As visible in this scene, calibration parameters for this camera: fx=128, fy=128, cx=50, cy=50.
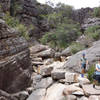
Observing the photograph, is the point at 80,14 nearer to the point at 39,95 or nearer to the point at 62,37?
the point at 62,37

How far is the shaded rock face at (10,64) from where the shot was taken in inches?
247

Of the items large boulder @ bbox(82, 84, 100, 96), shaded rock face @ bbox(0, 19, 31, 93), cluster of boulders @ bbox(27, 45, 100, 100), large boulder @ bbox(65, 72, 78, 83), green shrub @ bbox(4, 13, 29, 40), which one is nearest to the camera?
large boulder @ bbox(82, 84, 100, 96)

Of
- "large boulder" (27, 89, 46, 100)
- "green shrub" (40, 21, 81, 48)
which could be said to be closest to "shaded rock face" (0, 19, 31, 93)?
"large boulder" (27, 89, 46, 100)

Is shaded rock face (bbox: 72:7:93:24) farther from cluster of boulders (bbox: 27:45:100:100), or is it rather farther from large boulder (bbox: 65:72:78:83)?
large boulder (bbox: 65:72:78:83)

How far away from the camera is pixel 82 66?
575cm

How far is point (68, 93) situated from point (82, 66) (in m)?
1.73

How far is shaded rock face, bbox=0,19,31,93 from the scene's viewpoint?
20.6ft

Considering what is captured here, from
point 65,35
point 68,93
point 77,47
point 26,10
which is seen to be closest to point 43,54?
point 77,47

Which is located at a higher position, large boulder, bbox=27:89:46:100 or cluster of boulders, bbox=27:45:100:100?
cluster of boulders, bbox=27:45:100:100

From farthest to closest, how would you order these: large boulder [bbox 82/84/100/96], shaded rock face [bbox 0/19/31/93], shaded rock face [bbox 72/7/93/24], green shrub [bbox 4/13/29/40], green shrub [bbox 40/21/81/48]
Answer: shaded rock face [bbox 72/7/93/24]
green shrub [bbox 40/21/81/48]
green shrub [bbox 4/13/29/40]
shaded rock face [bbox 0/19/31/93]
large boulder [bbox 82/84/100/96]

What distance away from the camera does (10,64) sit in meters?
6.61

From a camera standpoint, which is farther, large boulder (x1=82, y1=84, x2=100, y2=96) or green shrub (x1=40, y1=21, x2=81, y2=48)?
green shrub (x1=40, y1=21, x2=81, y2=48)

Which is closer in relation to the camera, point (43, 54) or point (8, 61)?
point (8, 61)

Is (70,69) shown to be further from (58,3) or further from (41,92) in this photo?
(58,3)
